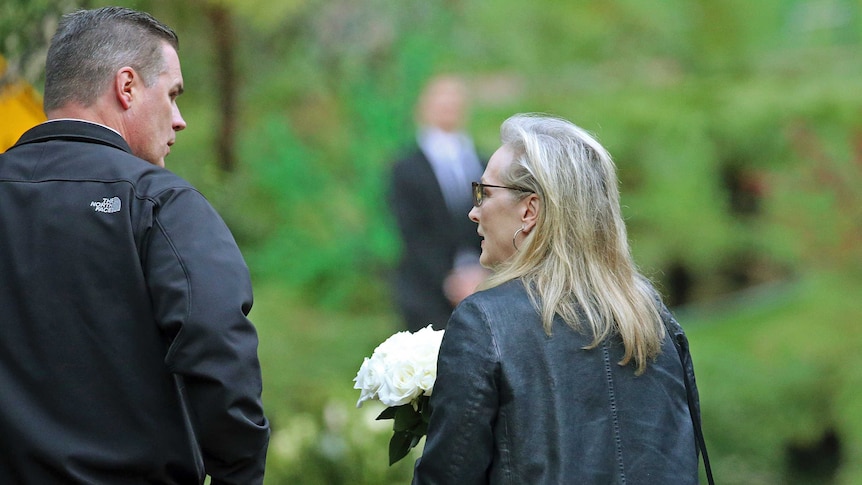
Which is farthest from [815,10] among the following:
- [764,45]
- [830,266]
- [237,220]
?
[237,220]

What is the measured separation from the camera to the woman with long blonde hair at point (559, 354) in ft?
6.65

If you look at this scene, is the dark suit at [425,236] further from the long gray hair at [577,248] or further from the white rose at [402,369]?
the long gray hair at [577,248]

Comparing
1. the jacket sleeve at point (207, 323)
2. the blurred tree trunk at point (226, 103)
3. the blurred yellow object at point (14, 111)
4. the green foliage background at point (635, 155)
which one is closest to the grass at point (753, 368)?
the green foliage background at point (635, 155)

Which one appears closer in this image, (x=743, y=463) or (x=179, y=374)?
(x=179, y=374)

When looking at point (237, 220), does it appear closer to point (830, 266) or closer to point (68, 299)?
point (830, 266)

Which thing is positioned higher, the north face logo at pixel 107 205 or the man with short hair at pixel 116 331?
the north face logo at pixel 107 205

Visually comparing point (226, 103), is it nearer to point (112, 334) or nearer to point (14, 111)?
point (14, 111)

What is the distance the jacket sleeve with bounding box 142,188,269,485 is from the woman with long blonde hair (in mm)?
377

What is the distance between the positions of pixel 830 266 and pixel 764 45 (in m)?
1.84

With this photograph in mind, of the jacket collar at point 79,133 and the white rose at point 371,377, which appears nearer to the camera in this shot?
the jacket collar at point 79,133

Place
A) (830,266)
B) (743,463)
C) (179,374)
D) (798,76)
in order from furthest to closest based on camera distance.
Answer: (798,76) → (743,463) → (830,266) → (179,374)

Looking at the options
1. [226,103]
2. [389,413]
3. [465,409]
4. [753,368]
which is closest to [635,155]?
[753,368]

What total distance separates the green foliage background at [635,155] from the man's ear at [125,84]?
3641 millimetres

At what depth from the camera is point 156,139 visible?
7.44ft
